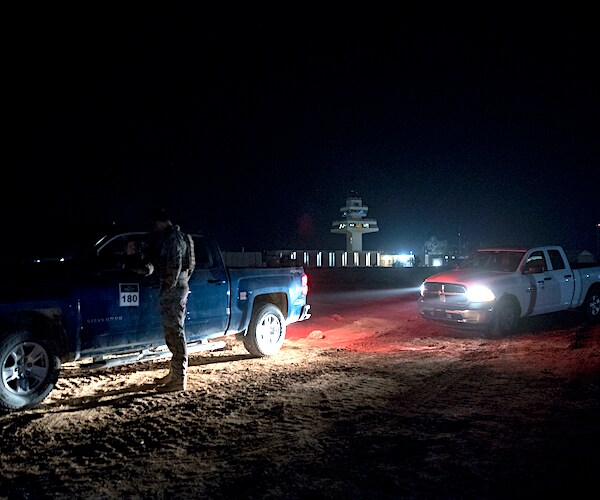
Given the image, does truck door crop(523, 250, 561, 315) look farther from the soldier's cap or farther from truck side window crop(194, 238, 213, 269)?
the soldier's cap

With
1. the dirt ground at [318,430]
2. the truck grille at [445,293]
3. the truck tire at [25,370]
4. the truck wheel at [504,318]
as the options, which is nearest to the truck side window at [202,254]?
the dirt ground at [318,430]

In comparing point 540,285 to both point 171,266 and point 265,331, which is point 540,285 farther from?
point 171,266

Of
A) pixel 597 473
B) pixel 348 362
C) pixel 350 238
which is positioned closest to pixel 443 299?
pixel 348 362

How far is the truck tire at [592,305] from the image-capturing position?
13.0 metres

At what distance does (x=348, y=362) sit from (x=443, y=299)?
3614 mm

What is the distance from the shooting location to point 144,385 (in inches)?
260

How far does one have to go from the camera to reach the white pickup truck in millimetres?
10469

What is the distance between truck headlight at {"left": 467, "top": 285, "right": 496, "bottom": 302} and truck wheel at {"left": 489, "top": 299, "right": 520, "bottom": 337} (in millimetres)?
293

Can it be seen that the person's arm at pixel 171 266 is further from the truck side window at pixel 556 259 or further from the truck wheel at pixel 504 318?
the truck side window at pixel 556 259

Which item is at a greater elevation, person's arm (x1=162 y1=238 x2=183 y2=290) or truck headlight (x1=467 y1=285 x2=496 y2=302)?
person's arm (x1=162 y1=238 x2=183 y2=290)

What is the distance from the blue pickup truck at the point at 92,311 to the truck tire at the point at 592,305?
9.28 m

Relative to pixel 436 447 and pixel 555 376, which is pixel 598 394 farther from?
pixel 436 447

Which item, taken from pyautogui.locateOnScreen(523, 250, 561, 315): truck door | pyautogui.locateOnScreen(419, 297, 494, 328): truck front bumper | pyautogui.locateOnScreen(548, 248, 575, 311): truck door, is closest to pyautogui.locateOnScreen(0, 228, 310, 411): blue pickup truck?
pyautogui.locateOnScreen(419, 297, 494, 328): truck front bumper

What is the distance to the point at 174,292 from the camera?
248 inches
